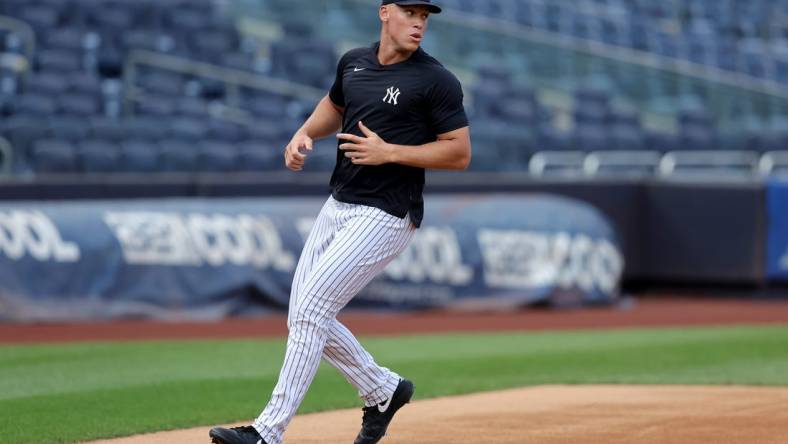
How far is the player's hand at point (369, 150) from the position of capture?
224 inches

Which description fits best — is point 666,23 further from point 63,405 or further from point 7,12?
point 63,405

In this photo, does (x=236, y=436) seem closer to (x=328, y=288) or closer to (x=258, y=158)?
(x=328, y=288)

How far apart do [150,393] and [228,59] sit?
35.6 feet

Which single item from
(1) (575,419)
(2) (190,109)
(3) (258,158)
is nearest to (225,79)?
(2) (190,109)

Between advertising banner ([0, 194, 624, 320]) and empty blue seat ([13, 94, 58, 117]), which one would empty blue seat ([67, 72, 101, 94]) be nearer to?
empty blue seat ([13, 94, 58, 117])

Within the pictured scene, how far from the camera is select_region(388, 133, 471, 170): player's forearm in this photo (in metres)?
5.72

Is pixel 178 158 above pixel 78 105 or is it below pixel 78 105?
below

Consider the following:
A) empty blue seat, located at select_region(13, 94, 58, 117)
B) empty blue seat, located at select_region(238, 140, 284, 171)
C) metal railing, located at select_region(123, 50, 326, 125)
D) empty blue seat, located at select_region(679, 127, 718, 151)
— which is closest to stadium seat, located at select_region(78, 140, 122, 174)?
empty blue seat, located at select_region(13, 94, 58, 117)

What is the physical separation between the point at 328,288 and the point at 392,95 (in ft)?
2.94

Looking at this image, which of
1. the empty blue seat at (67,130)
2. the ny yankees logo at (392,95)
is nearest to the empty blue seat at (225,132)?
the empty blue seat at (67,130)

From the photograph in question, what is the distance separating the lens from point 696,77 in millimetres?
21000

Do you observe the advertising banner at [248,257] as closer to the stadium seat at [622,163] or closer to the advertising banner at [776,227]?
the stadium seat at [622,163]

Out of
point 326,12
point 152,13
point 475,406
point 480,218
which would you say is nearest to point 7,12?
point 152,13

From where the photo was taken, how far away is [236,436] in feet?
18.4
